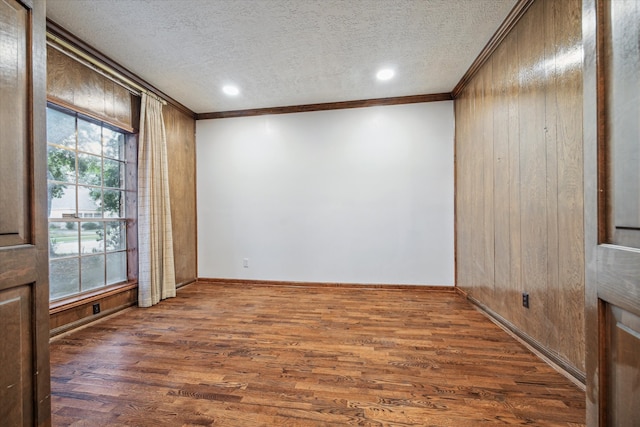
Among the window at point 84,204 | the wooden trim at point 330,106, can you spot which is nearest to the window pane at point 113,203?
the window at point 84,204

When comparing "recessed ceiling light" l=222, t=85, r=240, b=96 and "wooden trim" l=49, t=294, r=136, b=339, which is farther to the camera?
"recessed ceiling light" l=222, t=85, r=240, b=96

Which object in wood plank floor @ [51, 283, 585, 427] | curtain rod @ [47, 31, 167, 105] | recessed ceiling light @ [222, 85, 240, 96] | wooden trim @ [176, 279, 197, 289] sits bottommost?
wood plank floor @ [51, 283, 585, 427]

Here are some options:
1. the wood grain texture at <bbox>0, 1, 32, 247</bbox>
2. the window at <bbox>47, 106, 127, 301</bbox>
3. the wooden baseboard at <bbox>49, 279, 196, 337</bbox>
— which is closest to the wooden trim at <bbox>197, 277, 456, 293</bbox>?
the wooden baseboard at <bbox>49, 279, 196, 337</bbox>

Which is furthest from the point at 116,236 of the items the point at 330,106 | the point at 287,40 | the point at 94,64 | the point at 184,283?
the point at 330,106

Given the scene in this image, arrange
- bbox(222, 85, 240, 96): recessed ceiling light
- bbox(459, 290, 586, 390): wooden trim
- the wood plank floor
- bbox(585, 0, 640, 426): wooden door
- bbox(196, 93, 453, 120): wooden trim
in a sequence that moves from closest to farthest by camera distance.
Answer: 1. bbox(585, 0, 640, 426): wooden door
2. the wood plank floor
3. bbox(459, 290, 586, 390): wooden trim
4. bbox(222, 85, 240, 96): recessed ceiling light
5. bbox(196, 93, 453, 120): wooden trim

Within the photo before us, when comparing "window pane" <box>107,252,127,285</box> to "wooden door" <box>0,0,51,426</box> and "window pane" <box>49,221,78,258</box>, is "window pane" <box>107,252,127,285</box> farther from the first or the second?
"wooden door" <box>0,0,51,426</box>

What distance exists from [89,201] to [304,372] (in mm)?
2645

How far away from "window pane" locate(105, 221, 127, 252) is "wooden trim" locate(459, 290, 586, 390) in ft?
13.1

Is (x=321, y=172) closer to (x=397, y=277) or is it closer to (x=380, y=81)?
(x=380, y=81)

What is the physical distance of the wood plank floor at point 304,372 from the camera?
1.34 meters

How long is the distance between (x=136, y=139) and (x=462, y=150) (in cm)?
389

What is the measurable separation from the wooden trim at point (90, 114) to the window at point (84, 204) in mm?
89

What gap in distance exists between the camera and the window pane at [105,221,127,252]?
284 centimetres

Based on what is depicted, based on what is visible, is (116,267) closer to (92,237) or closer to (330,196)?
(92,237)
